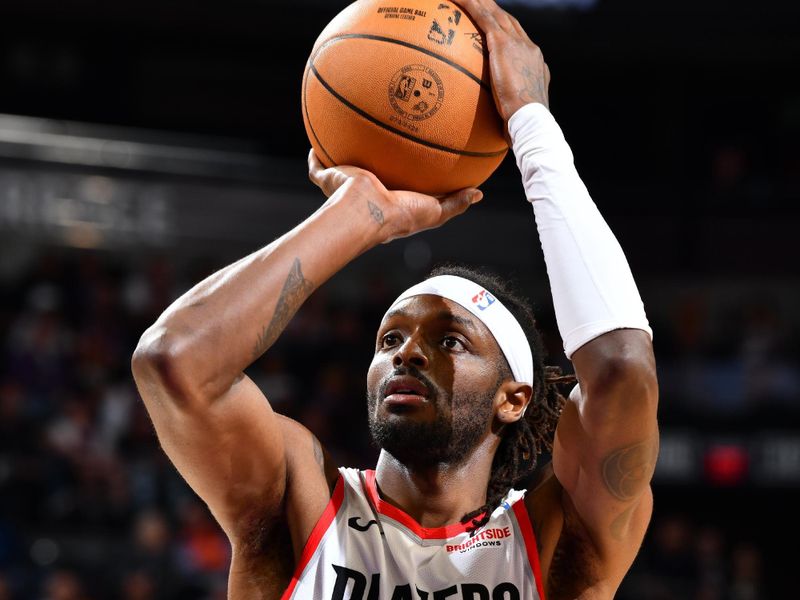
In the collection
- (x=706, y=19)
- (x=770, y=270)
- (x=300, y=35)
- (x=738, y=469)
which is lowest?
(x=738, y=469)

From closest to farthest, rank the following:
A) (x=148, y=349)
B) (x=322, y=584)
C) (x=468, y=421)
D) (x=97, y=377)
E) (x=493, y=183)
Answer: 1. (x=148, y=349)
2. (x=322, y=584)
3. (x=468, y=421)
4. (x=97, y=377)
5. (x=493, y=183)

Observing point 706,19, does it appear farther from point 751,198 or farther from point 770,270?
point 770,270

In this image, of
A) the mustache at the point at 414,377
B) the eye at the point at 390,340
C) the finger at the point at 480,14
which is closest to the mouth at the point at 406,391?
the mustache at the point at 414,377

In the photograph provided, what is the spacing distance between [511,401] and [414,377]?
0.35 meters

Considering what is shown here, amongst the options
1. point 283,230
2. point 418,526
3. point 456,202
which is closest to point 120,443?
point 283,230

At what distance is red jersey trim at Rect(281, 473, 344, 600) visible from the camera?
2621mm

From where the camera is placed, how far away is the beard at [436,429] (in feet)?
9.00

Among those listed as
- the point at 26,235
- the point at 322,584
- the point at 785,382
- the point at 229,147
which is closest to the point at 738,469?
the point at 785,382

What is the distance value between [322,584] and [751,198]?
9990mm

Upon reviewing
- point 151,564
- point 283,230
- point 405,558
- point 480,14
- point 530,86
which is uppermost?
point 480,14

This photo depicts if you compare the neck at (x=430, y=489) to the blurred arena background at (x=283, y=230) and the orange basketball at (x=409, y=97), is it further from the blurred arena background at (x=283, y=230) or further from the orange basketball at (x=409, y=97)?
the blurred arena background at (x=283, y=230)

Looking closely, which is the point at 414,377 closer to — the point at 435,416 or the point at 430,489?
the point at 435,416

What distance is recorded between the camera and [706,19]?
11.7 metres

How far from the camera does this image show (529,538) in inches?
108
